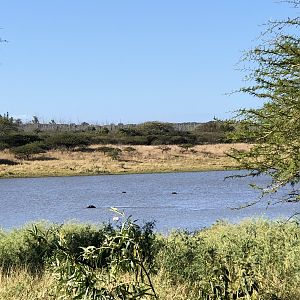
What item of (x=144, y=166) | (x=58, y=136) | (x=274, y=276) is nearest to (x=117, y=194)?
(x=144, y=166)

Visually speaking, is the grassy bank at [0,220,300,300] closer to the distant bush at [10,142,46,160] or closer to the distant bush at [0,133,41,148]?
the distant bush at [10,142,46,160]

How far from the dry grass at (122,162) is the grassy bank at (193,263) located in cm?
3738

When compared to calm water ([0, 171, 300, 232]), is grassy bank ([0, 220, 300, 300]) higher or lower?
higher

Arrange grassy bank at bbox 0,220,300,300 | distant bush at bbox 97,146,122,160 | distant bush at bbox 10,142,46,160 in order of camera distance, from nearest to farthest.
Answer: grassy bank at bbox 0,220,300,300, distant bush at bbox 10,142,46,160, distant bush at bbox 97,146,122,160

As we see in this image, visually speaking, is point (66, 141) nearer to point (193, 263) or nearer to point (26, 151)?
point (26, 151)

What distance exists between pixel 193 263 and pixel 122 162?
4626cm

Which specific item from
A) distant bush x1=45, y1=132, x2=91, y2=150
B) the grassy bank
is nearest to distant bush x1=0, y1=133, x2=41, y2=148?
distant bush x1=45, y1=132, x2=91, y2=150

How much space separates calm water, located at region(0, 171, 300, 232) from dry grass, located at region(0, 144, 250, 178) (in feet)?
21.7

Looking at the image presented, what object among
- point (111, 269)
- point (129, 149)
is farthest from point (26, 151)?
point (111, 269)

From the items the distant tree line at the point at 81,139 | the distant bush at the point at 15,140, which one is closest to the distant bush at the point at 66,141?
the distant tree line at the point at 81,139

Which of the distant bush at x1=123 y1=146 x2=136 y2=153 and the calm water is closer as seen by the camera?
the calm water

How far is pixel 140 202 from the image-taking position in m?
26.6

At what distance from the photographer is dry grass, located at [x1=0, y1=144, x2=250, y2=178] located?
5028cm

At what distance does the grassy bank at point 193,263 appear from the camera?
5.24m
